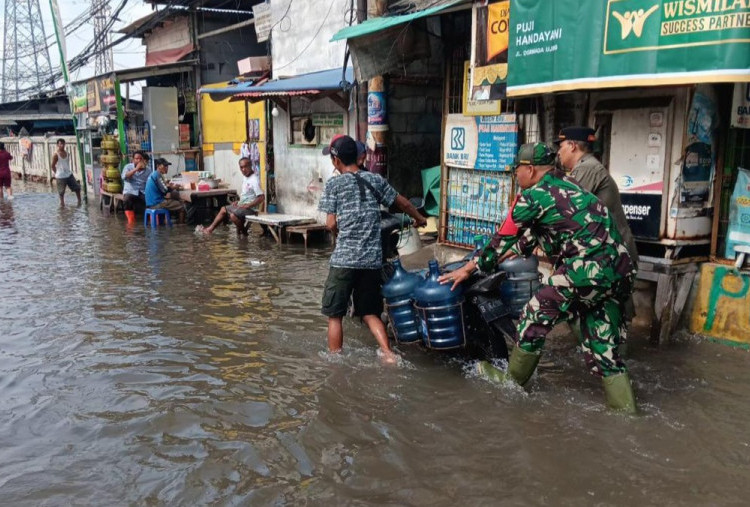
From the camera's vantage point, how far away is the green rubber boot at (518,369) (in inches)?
171

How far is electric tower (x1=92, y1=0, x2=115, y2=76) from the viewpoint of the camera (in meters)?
22.6

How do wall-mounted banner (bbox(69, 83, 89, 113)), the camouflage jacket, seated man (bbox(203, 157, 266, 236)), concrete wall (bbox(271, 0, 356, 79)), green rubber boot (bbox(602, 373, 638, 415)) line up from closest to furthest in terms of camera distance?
the camouflage jacket → green rubber boot (bbox(602, 373, 638, 415)) → concrete wall (bbox(271, 0, 356, 79)) → seated man (bbox(203, 157, 266, 236)) → wall-mounted banner (bbox(69, 83, 89, 113))

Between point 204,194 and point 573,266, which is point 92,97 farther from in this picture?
point 573,266

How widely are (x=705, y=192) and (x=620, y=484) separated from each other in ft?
11.1

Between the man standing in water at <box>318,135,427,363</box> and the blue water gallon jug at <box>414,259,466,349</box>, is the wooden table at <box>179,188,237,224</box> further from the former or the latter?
the blue water gallon jug at <box>414,259,466,349</box>

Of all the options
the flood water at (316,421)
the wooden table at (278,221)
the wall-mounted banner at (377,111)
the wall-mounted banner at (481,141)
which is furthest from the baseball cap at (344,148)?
the wooden table at (278,221)

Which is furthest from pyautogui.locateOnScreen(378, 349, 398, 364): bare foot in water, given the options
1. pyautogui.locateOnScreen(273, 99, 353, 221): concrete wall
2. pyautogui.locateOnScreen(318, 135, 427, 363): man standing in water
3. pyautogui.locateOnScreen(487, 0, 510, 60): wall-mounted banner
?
pyautogui.locateOnScreen(273, 99, 353, 221): concrete wall

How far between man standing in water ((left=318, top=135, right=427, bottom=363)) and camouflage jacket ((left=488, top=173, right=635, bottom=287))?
1.37 metres

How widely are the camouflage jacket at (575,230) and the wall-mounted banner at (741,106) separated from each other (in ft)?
7.23

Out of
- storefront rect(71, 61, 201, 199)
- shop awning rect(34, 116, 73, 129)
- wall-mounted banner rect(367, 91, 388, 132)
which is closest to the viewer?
wall-mounted banner rect(367, 91, 388, 132)

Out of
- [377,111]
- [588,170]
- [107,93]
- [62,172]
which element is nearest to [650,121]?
[588,170]

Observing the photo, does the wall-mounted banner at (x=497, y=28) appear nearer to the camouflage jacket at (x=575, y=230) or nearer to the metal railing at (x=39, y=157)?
the camouflage jacket at (x=575, y=230)

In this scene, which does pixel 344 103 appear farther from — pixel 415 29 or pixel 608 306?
pixel 608 306

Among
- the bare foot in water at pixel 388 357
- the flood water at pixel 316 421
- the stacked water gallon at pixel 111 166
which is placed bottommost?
the flood water at pixel 316 421
